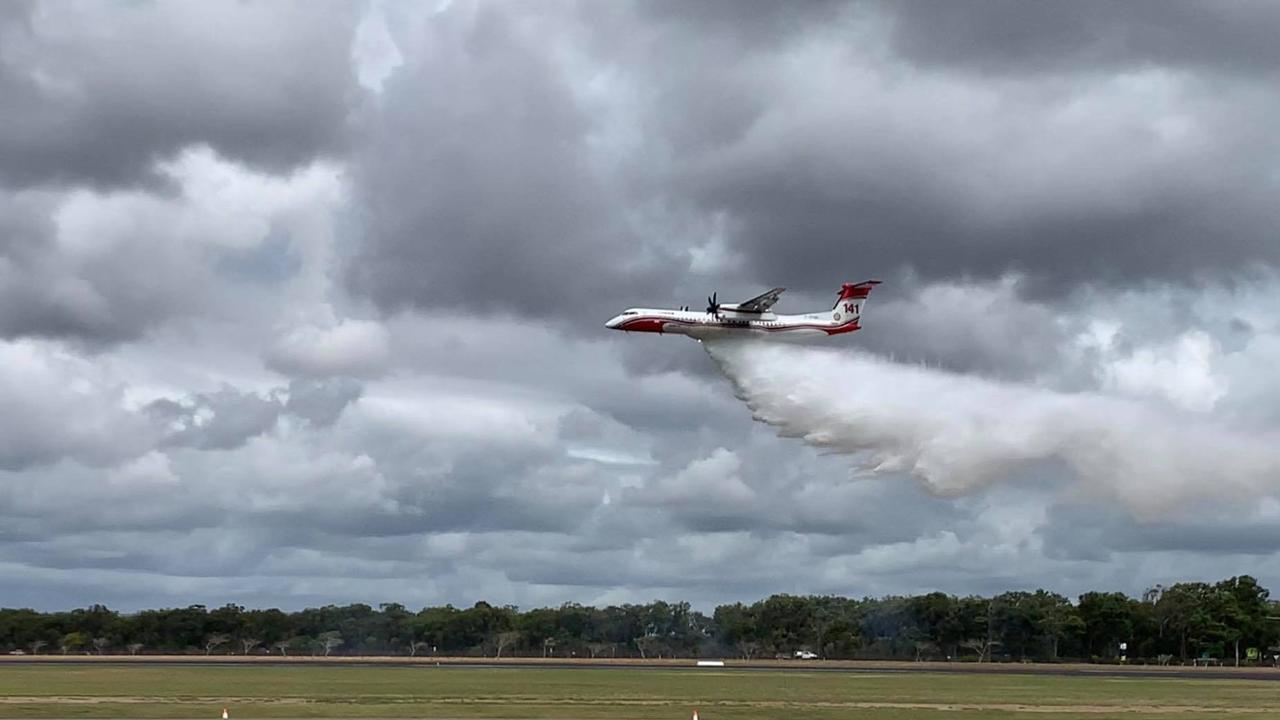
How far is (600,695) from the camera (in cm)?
9088

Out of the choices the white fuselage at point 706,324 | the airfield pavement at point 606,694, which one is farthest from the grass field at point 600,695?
the white fuselage at point 706,324

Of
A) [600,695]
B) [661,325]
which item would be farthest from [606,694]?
[661,325]

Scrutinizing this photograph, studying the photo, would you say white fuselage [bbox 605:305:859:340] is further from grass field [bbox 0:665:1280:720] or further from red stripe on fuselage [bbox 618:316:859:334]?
grass field [bbox 0:665:1280:720]

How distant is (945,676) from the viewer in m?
124

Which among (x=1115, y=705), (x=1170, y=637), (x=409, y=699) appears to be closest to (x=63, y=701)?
(x=409, y=699)

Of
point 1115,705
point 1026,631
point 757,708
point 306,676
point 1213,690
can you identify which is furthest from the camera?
point 1026,631

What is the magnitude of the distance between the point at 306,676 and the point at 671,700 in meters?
43.3

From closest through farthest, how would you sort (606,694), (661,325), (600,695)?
(600,695)
(606,694)
(661,325)

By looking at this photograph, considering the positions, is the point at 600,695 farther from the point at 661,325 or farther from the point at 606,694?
the point at 661,325

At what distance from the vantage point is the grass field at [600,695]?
245 feet

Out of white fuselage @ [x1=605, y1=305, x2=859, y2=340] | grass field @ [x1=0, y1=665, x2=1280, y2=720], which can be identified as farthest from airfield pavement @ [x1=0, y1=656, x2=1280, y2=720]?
white fuselage @ [x1=605, y1=305, x2=859, y2=340]

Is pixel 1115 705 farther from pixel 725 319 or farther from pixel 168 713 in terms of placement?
pixel 168 713

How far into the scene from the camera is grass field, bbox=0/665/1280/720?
74625 millimetres

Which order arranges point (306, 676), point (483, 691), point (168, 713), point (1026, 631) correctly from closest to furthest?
1. point (168, 713)
2. point (483, 691)
3. point (306, 676)
4. point (1026, 631)
